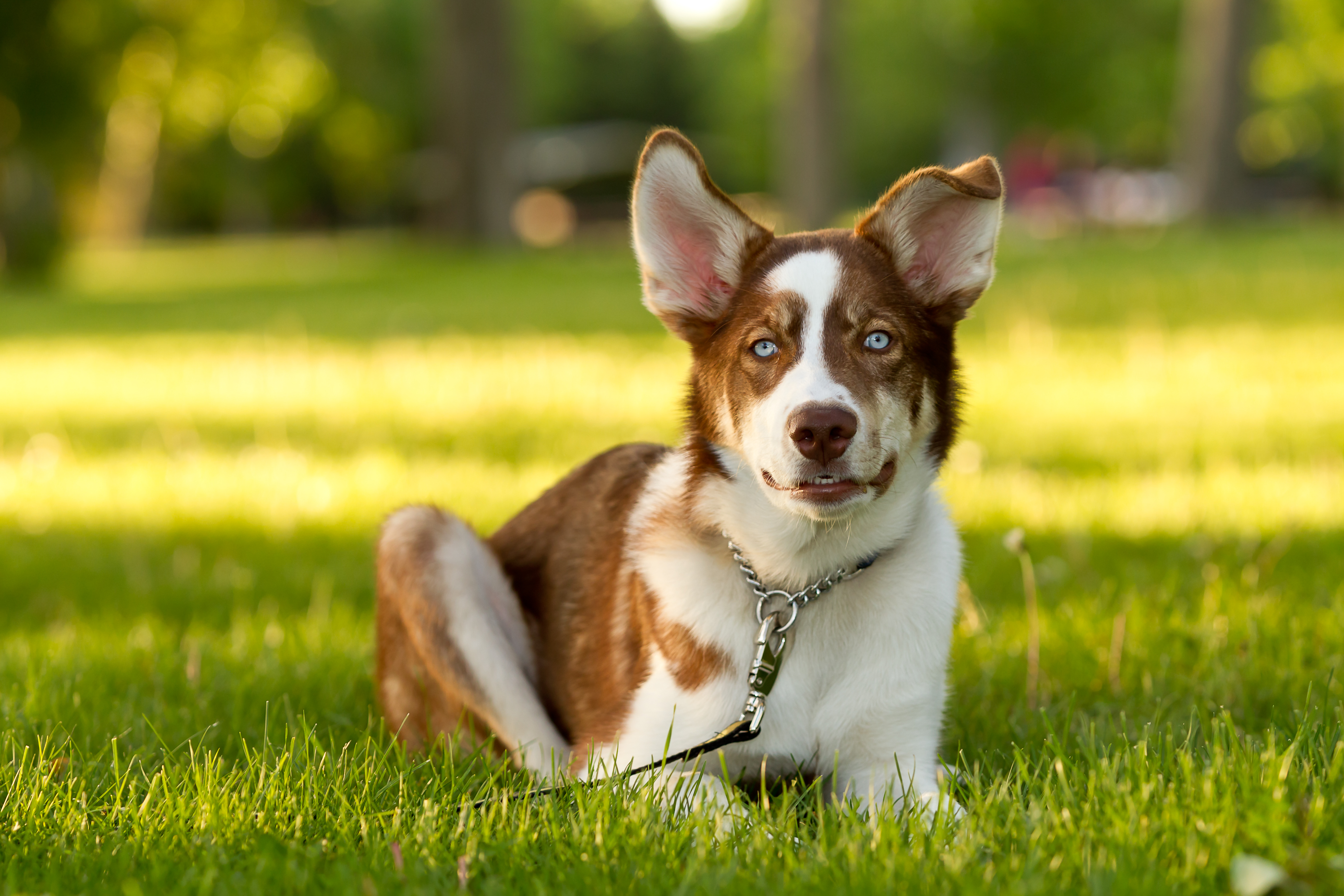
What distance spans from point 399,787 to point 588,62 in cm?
6935

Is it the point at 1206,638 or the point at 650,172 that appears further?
the point at 1206,638

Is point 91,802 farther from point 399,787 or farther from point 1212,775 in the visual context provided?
point 1212,775

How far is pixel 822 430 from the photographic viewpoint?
303cm

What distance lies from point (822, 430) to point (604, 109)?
6935cm

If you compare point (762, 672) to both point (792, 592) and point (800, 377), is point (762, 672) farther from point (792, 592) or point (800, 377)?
point (800, 377)

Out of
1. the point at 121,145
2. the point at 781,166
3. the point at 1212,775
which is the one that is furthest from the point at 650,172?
the point at 121,145

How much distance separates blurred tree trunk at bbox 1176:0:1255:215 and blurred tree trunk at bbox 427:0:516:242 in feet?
45.3

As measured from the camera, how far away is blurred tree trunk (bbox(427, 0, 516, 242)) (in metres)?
23.4

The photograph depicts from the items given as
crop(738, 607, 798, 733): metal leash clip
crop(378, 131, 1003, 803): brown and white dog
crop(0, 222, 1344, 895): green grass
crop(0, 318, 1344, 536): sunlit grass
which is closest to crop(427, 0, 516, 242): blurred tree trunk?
crop(0, 222, 1344, 895): green grass

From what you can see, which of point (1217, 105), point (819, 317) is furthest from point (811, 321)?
point (1217, 105)

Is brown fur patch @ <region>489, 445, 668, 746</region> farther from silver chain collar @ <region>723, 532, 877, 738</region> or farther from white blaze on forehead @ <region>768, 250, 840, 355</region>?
white blaze on forehead @ <region>768, 250, 840, 355</region>

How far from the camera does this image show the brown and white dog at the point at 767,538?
3.27 metres

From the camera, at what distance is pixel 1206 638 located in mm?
4301

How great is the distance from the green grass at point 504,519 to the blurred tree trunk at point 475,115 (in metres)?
10.6
